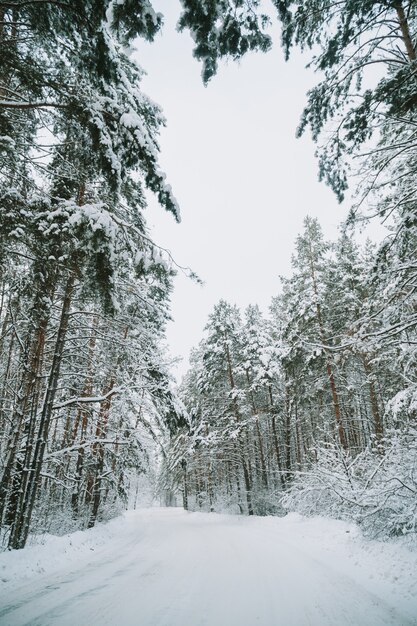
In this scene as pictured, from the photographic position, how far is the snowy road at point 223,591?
3.79 metres

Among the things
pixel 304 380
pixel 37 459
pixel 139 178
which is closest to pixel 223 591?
pixel 37 459

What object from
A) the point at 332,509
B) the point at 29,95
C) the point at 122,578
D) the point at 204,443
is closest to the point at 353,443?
the point at 204,443

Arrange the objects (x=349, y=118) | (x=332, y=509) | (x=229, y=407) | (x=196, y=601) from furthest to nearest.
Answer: (x=229, y=407), (x=332, y=509), (x=349, y=118), (x=196, y=601)

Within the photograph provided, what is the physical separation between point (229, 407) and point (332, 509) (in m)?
11.2

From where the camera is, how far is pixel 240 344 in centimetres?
2355

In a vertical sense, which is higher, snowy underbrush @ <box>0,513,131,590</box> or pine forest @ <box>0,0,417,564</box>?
pine forest @ <box>0,0,417,564</box>

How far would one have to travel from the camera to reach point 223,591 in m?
4.80

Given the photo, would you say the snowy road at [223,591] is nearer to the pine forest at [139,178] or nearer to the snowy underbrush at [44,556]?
the snowy underbrush at [44,556]

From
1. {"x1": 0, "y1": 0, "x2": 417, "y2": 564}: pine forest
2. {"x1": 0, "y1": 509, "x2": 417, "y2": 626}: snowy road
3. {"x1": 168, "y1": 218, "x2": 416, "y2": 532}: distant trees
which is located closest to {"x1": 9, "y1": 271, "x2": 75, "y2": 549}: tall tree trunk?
{"x1": 0, "y1": 0, "x2": 417, "y2": 564}: pine forest

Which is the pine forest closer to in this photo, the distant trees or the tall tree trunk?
the tall tree trunk

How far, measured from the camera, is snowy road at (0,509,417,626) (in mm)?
3793

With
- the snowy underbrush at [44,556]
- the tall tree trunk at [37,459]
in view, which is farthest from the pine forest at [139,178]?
the snowy underbrush at [44,556]

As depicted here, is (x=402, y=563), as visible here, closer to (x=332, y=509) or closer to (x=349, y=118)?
(x=332, y=509)

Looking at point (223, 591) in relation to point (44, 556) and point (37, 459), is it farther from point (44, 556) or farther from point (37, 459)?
point (37, 459)
